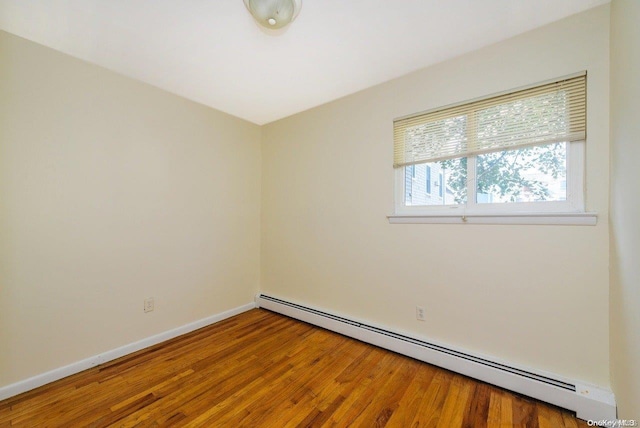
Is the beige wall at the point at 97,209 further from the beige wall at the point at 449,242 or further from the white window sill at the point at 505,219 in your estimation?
the white window sill at the point at 505,219

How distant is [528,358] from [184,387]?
230 cm

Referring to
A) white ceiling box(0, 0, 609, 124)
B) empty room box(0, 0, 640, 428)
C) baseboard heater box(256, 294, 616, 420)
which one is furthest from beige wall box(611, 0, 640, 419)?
white ceiling box(0, 0, 609, 124)

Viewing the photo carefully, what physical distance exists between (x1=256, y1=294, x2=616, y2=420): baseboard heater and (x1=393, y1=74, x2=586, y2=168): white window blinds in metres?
1.47

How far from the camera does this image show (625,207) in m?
1.15

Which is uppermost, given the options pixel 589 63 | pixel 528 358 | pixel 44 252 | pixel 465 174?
pixel 589 63

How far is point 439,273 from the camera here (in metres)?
2.05

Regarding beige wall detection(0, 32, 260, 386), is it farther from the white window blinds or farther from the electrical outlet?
the white window blinds

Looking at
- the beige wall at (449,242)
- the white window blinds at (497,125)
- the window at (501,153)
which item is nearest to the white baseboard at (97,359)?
the beige wall at (449,242)

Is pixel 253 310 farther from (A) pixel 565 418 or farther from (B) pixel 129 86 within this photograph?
(A) pixel 565 418

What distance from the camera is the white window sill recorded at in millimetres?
1535

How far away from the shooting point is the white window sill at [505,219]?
1535mm

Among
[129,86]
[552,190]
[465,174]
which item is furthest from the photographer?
[129,86]

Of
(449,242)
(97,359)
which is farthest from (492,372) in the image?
(97,359)

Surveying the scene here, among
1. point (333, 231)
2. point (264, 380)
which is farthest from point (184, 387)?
point (333, 231)
